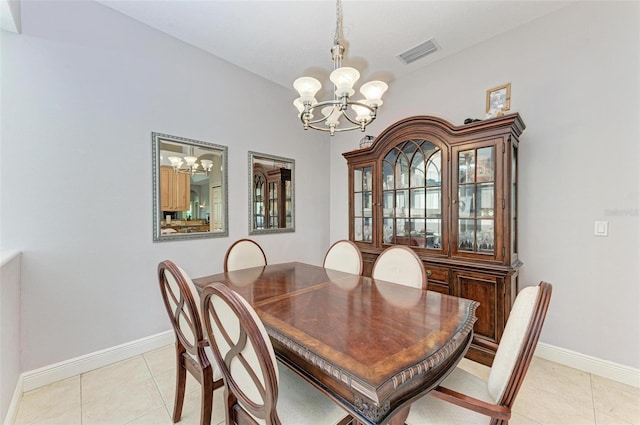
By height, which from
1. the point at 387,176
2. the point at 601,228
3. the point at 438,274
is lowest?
the point at 438,274

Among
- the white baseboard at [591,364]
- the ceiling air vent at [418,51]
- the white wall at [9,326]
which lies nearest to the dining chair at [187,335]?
the white wall at [9,326]

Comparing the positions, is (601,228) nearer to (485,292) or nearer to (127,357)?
(485,292)

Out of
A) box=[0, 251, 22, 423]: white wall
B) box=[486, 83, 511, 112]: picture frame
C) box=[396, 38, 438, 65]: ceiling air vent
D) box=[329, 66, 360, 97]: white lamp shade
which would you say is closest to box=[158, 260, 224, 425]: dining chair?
box=[0, 251, 22, 423]: white wall

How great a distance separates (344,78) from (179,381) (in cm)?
203

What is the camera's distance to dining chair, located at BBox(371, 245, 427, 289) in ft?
6.34

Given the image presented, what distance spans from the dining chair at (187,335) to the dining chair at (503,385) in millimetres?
982

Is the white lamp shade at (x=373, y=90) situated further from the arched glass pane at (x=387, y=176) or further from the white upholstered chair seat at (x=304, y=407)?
the white upholstered chair seat at (x=304, y=407)

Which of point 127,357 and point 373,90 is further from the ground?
point 373,90

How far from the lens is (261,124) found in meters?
3.37

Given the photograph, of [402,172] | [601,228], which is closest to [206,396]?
[402,172]

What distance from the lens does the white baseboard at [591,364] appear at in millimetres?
1964

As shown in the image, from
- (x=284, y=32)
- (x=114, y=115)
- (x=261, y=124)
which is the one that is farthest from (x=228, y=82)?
(x=114, y=115)

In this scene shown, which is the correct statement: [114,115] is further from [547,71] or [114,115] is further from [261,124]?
[547,71]

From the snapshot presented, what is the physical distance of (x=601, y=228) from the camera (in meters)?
2.10
